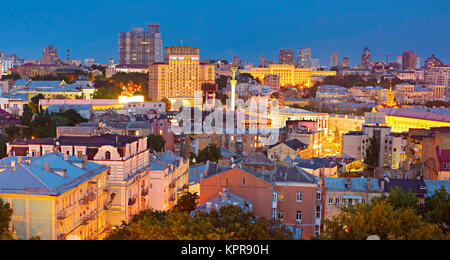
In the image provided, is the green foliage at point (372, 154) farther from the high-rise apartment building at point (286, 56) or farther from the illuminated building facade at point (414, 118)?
the high-rise apartment building at point (286, 56)

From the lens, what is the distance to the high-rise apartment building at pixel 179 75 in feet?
222

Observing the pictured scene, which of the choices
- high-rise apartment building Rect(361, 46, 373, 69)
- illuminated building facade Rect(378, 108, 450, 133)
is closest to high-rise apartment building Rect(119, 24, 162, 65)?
high-rise apartment building Rect(361, 46, 373, 69)

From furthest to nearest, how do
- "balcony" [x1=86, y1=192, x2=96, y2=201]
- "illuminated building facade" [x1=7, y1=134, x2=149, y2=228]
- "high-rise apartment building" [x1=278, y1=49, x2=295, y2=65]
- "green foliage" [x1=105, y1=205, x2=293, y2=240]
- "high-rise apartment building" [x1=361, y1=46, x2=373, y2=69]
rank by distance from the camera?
"high-rise apartment building" [x1=361, y1=46, x2=373, y2=69] < "high-rise apartment building" [x1=278, y1=49, x2=295, y2=65] < "illuminated building facade" [x1=7, y1=134, x2=149, y2=228] < "balcony" [x1=86, y1=192, x2=96, y2=201] < "green foliage" [x1=105, y1=205, x2=293, y2=240]

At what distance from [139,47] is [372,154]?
8172 cm

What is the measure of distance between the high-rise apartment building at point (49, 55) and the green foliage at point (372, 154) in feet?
288

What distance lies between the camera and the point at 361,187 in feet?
52.5

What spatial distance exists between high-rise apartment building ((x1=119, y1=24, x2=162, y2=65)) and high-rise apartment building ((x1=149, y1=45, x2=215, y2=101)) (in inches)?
1367

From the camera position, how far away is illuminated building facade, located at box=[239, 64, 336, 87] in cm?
9762

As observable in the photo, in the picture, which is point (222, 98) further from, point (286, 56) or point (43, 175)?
point (286, 56)

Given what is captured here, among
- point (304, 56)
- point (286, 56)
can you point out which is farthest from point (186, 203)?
point (304, 56)

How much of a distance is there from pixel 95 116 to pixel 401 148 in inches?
797

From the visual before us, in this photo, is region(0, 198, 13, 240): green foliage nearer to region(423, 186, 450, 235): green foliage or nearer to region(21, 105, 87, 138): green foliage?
region(423, 186, 450, 235): green foliage

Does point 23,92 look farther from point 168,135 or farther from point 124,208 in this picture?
point 124,208

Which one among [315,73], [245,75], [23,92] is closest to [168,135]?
[23,92]
